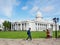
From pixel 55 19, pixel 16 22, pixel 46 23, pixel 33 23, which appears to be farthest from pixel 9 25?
pixel 55 19

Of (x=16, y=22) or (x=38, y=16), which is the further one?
(x=16, y=22)

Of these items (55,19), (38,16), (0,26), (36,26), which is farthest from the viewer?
(0,26)

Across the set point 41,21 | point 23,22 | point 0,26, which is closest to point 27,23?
point 23,22

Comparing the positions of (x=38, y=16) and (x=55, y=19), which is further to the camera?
(x=38, y=16)

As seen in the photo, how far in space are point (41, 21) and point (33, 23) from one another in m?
8.37

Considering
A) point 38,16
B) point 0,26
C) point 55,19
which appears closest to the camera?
point 55,19

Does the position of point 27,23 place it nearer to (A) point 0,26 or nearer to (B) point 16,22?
(B) point 16,22

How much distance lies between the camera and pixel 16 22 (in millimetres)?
137125

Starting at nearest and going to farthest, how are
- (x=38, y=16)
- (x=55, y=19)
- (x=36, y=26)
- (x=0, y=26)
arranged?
(x=55, y=19)
(x=38, y=16)
(x=36, y=26)
(x=0, y=26)

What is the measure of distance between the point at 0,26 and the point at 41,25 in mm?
33795

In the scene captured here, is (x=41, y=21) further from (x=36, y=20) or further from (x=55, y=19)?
(x=55, y=19)

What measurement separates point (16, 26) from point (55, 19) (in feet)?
358

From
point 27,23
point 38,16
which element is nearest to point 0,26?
point 27,23

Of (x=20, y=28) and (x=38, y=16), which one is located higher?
(x=38, y=16)
